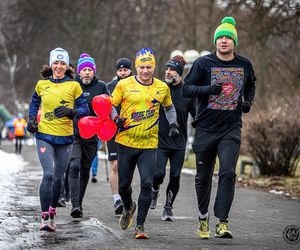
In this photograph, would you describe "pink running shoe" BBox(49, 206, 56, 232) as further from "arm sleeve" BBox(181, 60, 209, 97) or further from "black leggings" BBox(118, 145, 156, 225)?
"arm sleeve" BBox(181, 60, 209, 97)

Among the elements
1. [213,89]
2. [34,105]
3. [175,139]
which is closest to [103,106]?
[34,105]

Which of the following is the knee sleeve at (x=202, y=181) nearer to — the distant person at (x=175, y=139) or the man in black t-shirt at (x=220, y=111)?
the man in black t-shirt at (x=220, y=111)

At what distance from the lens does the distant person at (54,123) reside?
29.2ft

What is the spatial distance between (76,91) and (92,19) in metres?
34.9

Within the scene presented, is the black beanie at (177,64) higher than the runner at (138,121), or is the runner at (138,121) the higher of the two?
the black beanie at (177,64)

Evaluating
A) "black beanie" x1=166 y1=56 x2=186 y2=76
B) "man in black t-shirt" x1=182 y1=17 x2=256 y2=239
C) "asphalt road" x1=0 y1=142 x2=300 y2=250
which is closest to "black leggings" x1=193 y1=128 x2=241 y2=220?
"man in black t-shirt" x1=182 y1=17 x2=256 y2=239

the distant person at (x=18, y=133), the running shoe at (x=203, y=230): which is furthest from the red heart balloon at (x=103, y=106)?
the distant person at (x=18, y=133)

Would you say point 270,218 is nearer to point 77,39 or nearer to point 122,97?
A: point 122,97

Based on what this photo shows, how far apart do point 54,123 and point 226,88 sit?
1956 mm

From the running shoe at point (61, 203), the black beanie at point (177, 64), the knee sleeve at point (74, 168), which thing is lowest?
the running shoe at point (61, 203)

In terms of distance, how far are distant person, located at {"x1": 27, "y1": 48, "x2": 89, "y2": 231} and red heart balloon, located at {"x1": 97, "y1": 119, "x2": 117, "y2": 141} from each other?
1.14 ft

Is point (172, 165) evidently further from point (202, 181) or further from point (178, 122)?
point (202, 181)

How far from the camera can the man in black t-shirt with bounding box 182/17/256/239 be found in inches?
330

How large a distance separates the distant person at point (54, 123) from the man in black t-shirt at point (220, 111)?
1424 millimetres
